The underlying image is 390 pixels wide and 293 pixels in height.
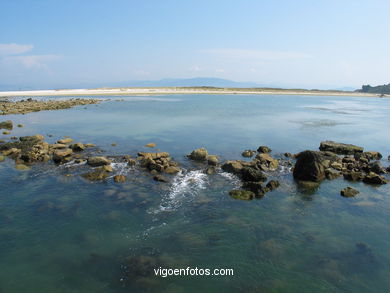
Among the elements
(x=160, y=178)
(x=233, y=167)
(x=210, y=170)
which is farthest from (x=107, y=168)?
(x=233, y=167)

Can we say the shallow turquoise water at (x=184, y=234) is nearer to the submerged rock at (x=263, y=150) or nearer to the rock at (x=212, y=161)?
the rock at (x=212, y=161)

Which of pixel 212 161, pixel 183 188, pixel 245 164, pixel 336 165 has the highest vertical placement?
pixel 212 161

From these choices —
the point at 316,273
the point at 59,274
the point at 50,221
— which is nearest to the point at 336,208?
the point at 316,273

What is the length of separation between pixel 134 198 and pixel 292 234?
34.2 ft

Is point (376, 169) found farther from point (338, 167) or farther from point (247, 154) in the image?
point (247, 154)

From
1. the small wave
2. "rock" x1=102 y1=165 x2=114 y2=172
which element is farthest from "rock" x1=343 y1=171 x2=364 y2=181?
"rock" x1=102 y1=165 x2=114 y2=172

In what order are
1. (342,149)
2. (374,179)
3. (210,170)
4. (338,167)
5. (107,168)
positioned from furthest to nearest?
1. (342,149)
2. (338,167)
3. (210,170)
4. (107,168)
5. (374,179)

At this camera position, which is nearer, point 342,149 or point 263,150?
point 263,150

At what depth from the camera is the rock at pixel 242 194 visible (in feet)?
64.3

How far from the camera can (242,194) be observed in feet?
65.1

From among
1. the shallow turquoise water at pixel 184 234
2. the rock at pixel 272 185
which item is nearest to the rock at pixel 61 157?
the shallow turquoise water at pixel 184 234

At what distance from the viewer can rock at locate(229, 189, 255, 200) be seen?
64.3 ft

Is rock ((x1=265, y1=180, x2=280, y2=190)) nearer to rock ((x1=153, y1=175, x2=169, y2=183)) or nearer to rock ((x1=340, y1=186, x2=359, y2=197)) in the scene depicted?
rock ((x1=340, y1=186, x2=359, y2=197))

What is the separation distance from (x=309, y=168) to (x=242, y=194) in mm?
7520
